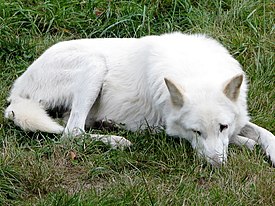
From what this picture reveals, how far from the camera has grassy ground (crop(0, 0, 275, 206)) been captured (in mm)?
4621

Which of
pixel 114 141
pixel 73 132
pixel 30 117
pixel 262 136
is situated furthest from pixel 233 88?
pixel 30 117

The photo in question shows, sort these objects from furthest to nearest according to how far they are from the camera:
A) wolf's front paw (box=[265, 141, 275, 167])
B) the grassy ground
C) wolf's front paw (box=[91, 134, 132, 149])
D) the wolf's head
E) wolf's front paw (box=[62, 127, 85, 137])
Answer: wolf's front paw (box=[62, 127, 85, 137]), wolf's front paw (box=[91, 134, 132, 149]), wolf's front paw (box=[265, 141, 275, 167]), the wolf's head, the grassy ground

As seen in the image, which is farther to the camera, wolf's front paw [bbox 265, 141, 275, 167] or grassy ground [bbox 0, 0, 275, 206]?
wolf's front paw [bbox 265, 141, 275, 167]

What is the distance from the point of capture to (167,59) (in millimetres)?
5926

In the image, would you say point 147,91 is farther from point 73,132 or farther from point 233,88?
point 233,88

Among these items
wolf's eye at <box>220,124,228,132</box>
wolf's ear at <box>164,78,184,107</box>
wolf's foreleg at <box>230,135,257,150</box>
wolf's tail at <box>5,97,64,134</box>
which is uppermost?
wolf's ear at <box>164,78,184,107</box>

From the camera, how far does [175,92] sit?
5.33m

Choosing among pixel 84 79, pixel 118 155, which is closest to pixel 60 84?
pixel 84 79

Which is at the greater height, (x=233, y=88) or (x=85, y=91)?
(x=233, y=88)

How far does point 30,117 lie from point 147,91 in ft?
3.23

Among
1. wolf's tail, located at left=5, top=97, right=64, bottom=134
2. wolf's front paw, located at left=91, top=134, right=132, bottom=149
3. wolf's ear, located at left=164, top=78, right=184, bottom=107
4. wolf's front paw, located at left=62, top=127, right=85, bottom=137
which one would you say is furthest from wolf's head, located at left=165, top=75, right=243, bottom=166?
wolf's tail, located at left=5, top=97, right=64, bottom=134

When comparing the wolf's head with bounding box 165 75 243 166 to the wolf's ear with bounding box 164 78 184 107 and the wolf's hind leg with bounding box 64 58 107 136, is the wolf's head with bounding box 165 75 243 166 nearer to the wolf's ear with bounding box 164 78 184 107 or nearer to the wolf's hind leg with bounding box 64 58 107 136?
the wolf's ear with bounding box 164 78 184 107

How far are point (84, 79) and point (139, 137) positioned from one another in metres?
0.81

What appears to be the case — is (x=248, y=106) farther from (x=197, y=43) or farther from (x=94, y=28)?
(x=94, y=28)
